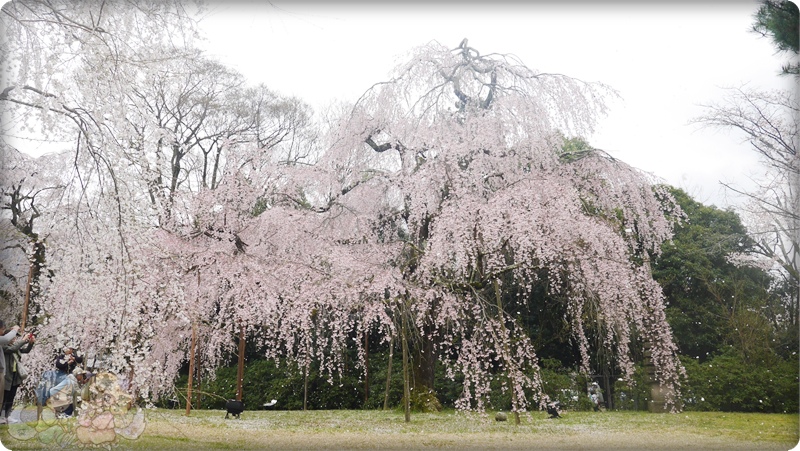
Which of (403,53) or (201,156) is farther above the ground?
(403,53)

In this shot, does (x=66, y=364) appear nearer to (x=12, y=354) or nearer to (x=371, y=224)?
(x=12, y=354)

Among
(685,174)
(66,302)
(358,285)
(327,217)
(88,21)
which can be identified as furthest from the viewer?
(327,217)

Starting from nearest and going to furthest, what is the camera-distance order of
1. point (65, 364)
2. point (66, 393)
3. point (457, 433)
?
point (66, 393) < point (65, 364) < point (457, 433)

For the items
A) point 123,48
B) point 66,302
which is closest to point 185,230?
point 66,302

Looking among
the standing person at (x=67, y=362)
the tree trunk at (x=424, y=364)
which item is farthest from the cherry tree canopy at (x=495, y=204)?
the standing person at (x=67, y=362)

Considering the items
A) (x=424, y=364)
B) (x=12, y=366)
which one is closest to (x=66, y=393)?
(x=12, y=366)

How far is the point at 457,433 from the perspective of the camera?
398 centimetres

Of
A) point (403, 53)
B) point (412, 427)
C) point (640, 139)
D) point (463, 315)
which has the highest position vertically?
point (403, 53)

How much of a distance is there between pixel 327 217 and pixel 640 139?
120 inches

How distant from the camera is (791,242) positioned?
4160 millimetres

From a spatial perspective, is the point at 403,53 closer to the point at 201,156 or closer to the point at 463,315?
the point at 463,315

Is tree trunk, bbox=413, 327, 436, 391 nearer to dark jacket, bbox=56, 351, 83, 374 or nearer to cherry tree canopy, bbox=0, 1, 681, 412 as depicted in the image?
cherry tree canopy, bbox=0, 1, 681, 412

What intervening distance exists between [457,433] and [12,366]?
9.86 ft

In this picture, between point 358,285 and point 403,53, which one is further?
point 403,53
